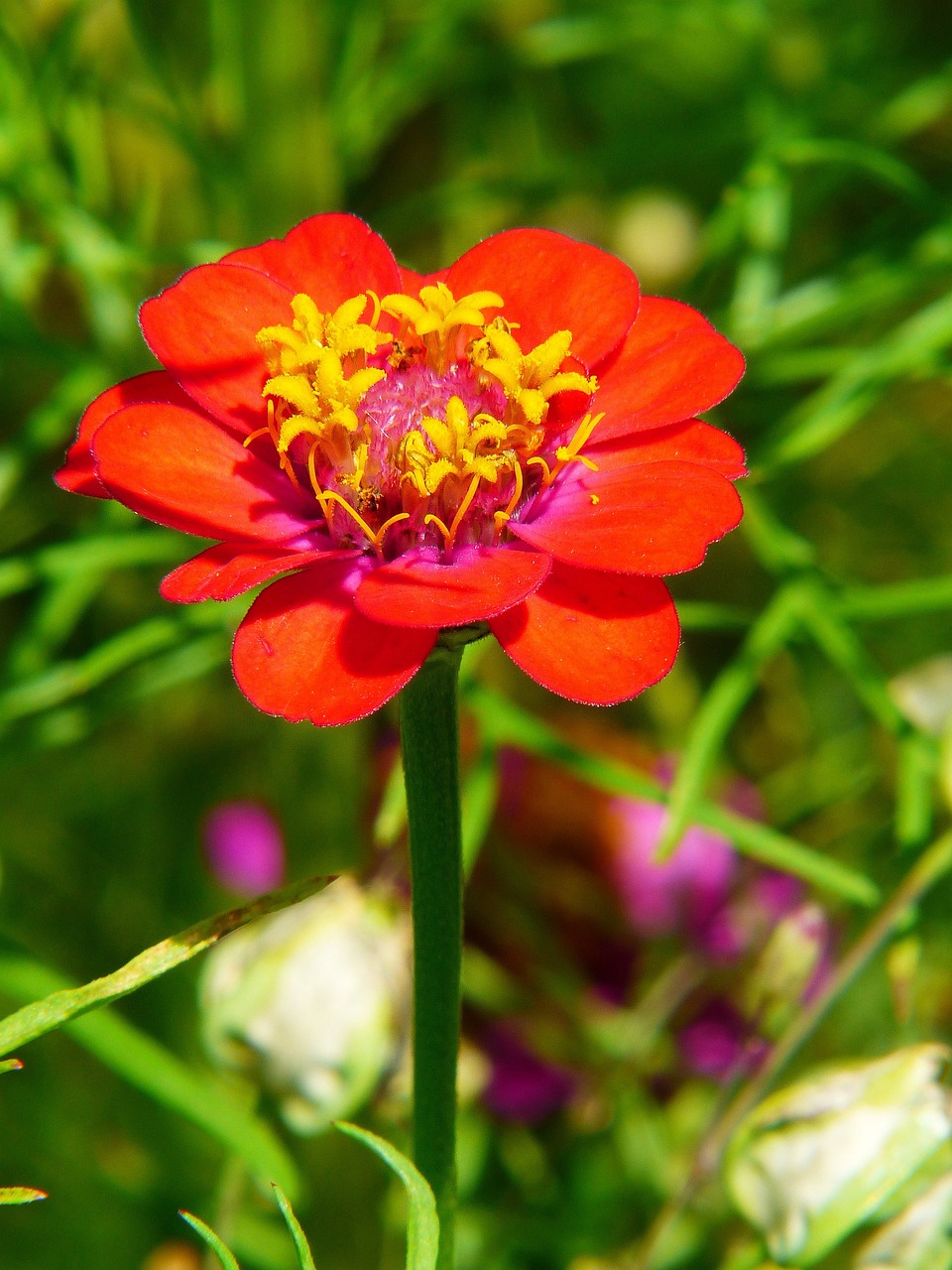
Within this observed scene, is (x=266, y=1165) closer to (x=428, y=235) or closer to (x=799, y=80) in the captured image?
(x=428, y=235)

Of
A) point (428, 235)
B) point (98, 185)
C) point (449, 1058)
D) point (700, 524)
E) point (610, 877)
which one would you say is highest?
point (428, 235)

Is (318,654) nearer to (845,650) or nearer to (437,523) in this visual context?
(437,523)

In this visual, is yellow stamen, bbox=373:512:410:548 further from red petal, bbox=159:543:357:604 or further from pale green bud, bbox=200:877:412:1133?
pale green bud, bbox=200:877:412:1133

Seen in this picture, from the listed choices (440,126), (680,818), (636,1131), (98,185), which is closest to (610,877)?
(636,1131)

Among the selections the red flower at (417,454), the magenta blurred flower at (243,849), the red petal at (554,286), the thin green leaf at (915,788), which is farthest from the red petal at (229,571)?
the magenta blurred flower at (243,849)

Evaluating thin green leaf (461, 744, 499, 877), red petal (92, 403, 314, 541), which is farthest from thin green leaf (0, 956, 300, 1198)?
red petal (92, 403, 314, 541)

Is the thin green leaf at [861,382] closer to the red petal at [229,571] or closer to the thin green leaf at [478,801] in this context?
the thin green leaf at [478,801]

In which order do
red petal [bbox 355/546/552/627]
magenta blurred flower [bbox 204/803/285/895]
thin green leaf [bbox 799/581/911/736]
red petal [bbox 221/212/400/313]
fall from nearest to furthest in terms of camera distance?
1. red petal [bbox 355/546/552/627]
2. red petal [bbox 221/212/400/313]
3. thin green leaf [bbox 799/581/911/736]
4. magenta blurred flower [bbox 204/803/285/895]
